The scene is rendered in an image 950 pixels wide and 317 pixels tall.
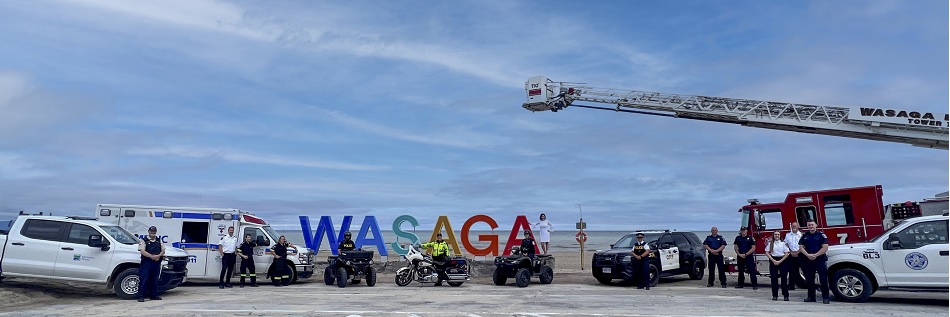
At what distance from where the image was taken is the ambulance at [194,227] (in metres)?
18.7

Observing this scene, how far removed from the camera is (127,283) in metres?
15.3

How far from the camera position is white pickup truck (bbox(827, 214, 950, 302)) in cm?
1316

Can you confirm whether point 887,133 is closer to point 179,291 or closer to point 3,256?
point 179,291

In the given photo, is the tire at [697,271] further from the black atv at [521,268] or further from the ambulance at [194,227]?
the ambulance at [194,227]

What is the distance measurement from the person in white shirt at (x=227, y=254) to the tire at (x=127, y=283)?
322 cm

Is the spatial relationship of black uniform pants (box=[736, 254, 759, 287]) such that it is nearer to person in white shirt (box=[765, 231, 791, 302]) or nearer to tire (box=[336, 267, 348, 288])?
person in white shirt (box=[765, 231, 791, 302])

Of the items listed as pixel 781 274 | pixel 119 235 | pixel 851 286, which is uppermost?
pixel 119 235

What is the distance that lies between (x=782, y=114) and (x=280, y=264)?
1433 cm

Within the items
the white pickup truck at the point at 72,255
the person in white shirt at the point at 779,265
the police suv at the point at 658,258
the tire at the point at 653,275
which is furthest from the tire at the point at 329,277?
the person in white shirt at the point at 779,265

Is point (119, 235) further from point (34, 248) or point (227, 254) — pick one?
point (227, 254)

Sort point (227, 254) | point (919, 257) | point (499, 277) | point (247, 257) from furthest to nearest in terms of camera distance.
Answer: point (499, 277) < point (247, 257) < point (227, 254) < point (919, 257)

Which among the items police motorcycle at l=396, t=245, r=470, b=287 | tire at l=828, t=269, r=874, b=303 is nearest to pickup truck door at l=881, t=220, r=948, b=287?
tire at l=828, t=269, r=874, b=303

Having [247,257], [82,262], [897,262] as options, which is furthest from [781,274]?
[82,262]

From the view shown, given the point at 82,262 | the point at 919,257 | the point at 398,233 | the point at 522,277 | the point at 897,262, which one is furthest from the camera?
the point at 398,233
